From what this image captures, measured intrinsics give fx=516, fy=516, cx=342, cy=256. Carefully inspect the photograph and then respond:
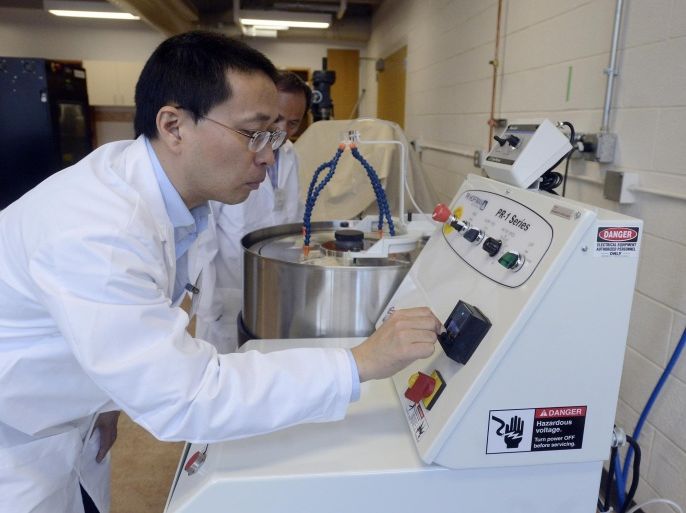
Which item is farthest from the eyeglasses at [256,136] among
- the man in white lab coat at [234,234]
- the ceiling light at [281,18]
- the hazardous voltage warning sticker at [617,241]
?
the ceiling light at [281,18]

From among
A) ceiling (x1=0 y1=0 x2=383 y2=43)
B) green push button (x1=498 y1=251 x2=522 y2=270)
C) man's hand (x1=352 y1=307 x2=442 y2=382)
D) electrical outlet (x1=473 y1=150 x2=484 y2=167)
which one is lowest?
man's hand (x1=352 y1=307 x2=442 y2=382)

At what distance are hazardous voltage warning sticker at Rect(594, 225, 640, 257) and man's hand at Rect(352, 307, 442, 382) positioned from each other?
0.24 metres

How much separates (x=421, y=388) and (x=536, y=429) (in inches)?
6.2

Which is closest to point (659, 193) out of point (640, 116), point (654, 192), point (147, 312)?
point (654, 192)

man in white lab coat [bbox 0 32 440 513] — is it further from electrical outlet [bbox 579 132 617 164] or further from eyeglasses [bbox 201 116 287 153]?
electrical outlet [bbox 579 132 617 164]

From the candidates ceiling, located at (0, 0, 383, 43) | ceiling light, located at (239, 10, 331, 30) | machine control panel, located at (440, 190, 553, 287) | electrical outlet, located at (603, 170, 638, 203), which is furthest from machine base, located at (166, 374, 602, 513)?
ceiling light, located at (239, 10, 331, 30)

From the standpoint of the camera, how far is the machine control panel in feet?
2.21

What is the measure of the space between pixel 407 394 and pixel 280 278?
0.41 meters

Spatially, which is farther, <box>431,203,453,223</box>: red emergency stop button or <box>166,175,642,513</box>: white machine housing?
<box>431,203,453,223</box>: red emergency stop button

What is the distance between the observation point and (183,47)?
84cm

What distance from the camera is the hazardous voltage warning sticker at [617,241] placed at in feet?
2.06

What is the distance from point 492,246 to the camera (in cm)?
75

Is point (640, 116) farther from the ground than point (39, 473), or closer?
farther from the ground

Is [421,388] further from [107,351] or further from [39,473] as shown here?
[39,473]
